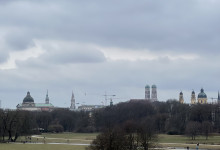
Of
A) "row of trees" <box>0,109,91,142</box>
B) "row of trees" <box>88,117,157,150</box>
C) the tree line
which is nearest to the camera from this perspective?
"row of trees" <box>88,117,157,150</box>

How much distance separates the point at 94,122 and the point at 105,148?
12574 centimetres

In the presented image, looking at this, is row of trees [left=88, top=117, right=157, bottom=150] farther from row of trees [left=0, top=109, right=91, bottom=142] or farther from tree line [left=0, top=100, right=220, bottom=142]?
row of trees [left=0, top=109, right=91, bottom=142]

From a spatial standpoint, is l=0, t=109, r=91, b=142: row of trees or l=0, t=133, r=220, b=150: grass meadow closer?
l=0, t=133, r=220, b=150: grass meadow

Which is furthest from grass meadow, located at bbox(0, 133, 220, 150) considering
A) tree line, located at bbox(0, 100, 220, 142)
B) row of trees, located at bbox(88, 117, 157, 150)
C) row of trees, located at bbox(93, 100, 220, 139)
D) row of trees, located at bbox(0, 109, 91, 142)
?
row of trees, located at bbox(88, 117, 157, 150)

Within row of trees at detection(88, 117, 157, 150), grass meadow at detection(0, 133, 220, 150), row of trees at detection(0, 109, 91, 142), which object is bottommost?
grass meadow at detection(0, 133, 220, 150)

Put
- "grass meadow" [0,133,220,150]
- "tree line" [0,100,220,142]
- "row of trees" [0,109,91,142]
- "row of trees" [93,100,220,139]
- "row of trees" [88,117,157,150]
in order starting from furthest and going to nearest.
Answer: "row of trees" [93,100,220,139], "tree line" [0,100,220,142], "row of trees" [0,109,91,142], "grass meadow" [0,133,220,150], "row of trees" [88,117,157,150]

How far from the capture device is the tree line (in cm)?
11819

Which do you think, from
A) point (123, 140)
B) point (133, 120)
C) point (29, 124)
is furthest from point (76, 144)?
point (29, 124)

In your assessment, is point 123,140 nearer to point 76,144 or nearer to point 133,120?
point 76,144

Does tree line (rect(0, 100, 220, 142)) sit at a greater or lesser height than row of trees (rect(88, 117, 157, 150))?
greater

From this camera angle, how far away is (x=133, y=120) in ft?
415

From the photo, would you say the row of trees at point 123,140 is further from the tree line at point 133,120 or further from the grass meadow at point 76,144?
the grass meadow at point 76,144

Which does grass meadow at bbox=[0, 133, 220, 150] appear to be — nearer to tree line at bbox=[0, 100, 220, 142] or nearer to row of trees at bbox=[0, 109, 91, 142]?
tree line at bbox=[0, 100, 220, 142]

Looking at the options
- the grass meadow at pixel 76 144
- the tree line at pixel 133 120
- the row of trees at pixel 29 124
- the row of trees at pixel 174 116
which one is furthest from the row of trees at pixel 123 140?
the row of trees at pixel 29 124
